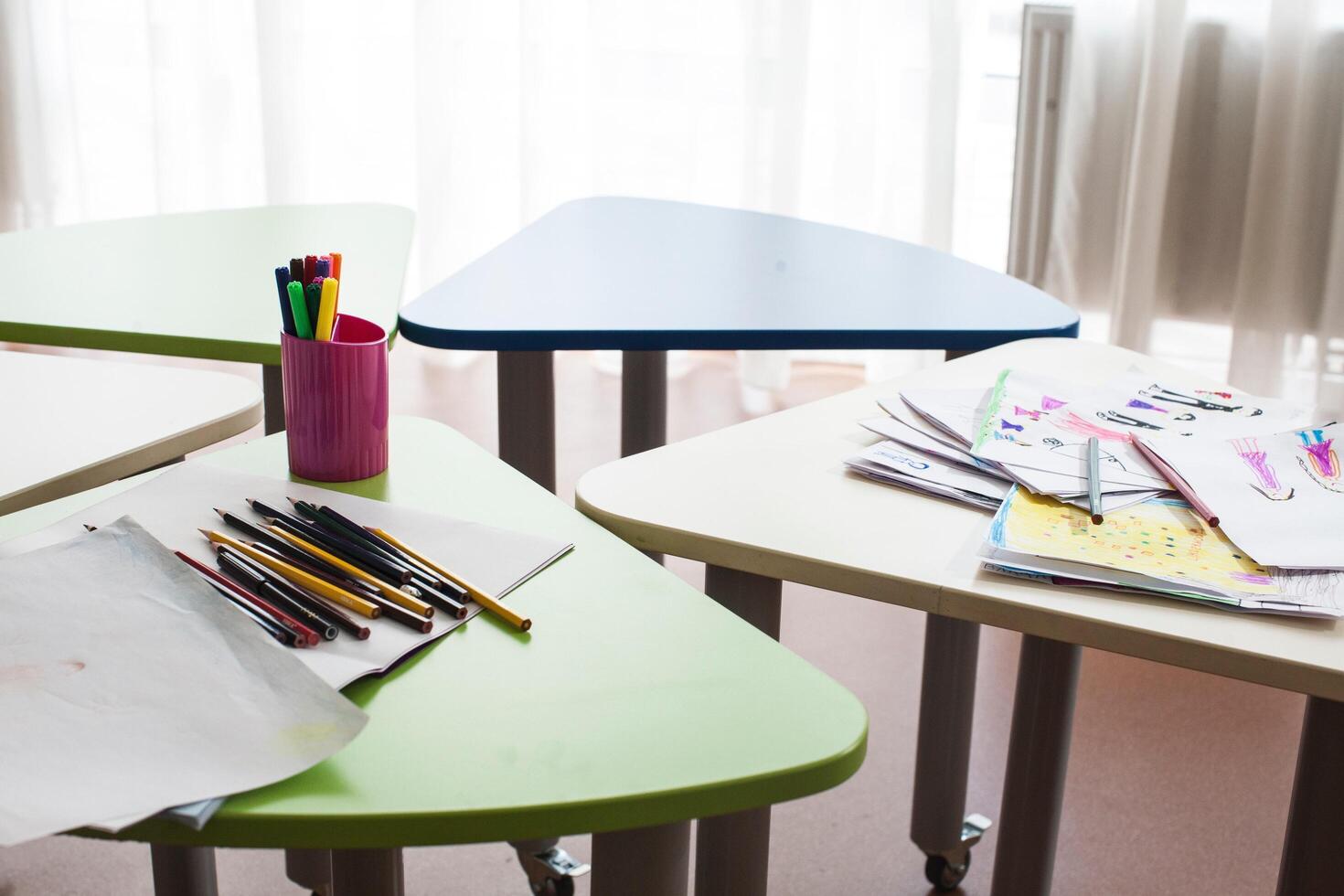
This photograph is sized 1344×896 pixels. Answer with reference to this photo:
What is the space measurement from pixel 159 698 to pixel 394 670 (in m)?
0.11

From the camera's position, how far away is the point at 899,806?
1.54 m

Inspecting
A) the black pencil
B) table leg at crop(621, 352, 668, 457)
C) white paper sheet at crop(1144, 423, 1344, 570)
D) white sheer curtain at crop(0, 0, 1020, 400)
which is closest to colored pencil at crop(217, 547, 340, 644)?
the black pencil

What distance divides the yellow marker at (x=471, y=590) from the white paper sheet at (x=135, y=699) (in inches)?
4.5

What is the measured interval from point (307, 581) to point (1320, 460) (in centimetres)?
70

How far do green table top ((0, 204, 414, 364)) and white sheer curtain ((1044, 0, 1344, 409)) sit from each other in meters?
1.97

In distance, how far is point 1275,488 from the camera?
32.0 inches

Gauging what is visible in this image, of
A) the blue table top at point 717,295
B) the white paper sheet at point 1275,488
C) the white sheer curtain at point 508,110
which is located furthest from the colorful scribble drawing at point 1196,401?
the white sheer curtain at point 508,110

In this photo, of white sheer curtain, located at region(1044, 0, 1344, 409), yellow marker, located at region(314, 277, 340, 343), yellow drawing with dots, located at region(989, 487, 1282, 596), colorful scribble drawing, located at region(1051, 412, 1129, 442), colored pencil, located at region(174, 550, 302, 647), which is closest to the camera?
colored pencil, located at region(174, 550, 302, 647)

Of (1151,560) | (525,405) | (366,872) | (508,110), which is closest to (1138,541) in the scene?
(1151,560)

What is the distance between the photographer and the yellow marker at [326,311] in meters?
0.80

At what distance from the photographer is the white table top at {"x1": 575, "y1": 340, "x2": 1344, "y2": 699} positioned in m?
0.63

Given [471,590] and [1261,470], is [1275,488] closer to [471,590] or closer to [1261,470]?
[1261,470]

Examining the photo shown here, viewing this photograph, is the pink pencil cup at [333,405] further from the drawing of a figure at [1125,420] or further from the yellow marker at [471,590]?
the drawing of a figure at [1125,420]

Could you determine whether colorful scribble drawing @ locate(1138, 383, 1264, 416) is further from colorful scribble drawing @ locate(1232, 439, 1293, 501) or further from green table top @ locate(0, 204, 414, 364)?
green table top @ locate(0, 204, 414, 364)
